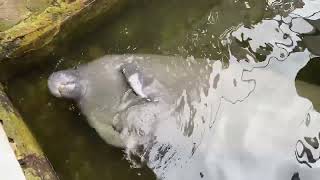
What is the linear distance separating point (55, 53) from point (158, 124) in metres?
0.79

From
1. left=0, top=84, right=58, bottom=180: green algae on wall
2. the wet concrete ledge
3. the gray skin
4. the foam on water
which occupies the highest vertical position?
the wet concrete ledge

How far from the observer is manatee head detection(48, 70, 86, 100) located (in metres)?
3.01

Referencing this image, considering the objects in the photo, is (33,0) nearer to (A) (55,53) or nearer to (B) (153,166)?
(A) (55,53)

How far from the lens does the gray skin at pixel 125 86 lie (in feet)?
9.71

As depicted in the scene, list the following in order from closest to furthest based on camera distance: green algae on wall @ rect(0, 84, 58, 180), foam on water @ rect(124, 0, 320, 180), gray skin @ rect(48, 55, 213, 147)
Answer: green algae on wall @ rect(0, 84, 58, 180) < foam on water @ rect(124, 0, 320, 180) < gray skin @ rect(48, 55, 213, 147)

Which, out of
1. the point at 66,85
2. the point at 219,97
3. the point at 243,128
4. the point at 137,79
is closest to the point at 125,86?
the point at 137,79

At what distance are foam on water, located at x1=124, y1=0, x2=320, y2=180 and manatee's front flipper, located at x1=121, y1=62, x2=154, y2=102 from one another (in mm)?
126

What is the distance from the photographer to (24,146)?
8.06 ft

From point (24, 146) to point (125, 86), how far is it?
84 cm

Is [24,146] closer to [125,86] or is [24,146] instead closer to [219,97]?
[125,86]

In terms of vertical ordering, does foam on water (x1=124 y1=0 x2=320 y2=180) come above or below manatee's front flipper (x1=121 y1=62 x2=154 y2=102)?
below

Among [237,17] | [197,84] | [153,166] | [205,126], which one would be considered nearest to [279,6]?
[237,17]

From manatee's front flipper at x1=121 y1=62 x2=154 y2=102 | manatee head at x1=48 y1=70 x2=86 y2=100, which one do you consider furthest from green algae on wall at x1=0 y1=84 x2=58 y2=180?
manatee's front flipper at x1=121 y1=62 x2=154 y2=102

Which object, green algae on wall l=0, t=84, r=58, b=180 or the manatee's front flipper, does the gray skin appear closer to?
the manatee's front flipper
